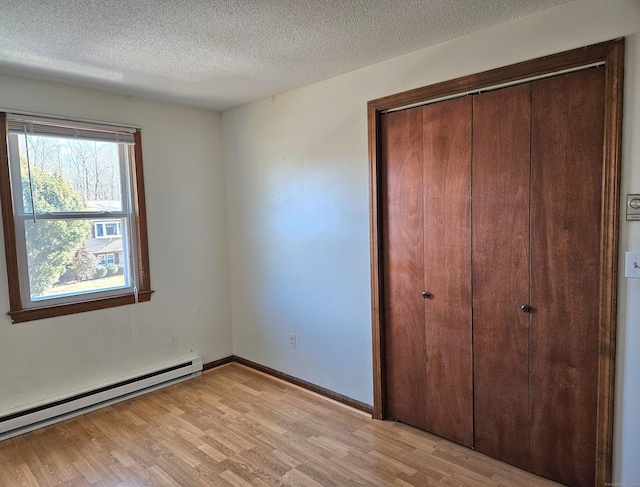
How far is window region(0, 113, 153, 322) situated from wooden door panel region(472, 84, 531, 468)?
253cm

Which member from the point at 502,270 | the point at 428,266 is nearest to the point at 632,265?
the point at 502,270

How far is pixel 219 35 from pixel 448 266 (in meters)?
1.78

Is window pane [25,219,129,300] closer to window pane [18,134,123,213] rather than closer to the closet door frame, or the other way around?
window pane [18,134,123,213]

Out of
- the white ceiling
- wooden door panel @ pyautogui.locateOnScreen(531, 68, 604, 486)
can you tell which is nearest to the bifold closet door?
wooden door panel @ pyautogui.locateOnScreen(531, 68, 604, 486)

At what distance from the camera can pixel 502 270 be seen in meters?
2.20

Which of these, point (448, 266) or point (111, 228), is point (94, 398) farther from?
point (448, 266)

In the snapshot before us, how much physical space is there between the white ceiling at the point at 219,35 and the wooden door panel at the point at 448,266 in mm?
489

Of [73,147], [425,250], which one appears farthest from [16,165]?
[425,250]

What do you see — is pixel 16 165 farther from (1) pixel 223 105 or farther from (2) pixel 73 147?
(1) pixel 223 105

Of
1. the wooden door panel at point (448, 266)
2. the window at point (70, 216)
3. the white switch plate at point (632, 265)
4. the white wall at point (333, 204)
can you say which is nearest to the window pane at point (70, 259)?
the window at point (70, 216)

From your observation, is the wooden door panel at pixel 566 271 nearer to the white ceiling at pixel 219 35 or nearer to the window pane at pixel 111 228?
the white ceiling at pixel 219 35

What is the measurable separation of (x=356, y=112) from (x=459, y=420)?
2.04m

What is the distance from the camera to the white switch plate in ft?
5.80

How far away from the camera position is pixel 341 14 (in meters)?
1.93
